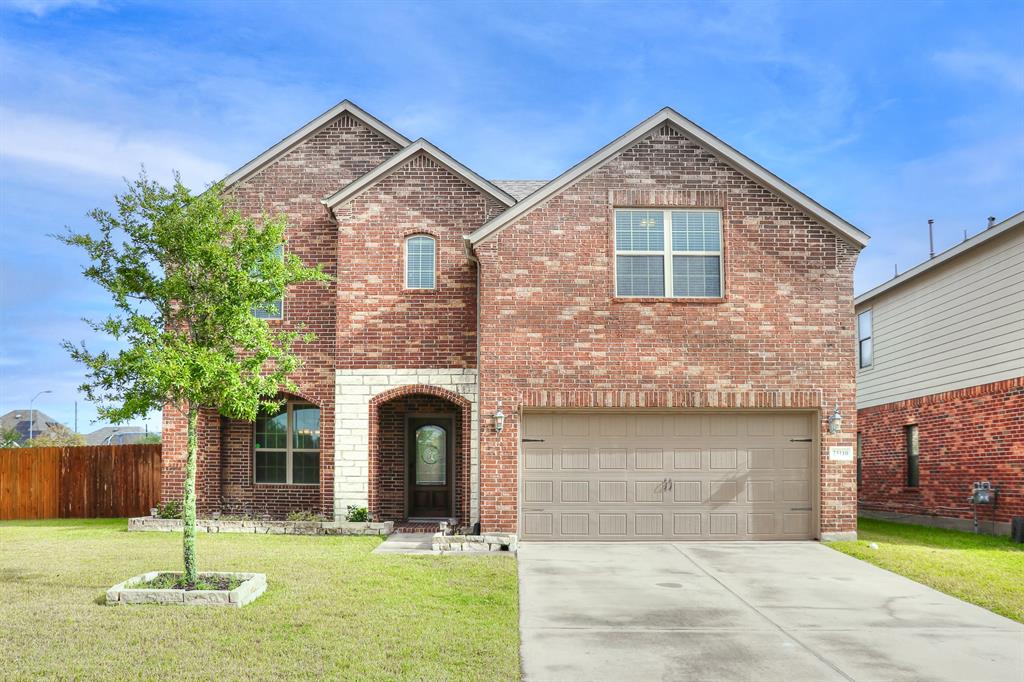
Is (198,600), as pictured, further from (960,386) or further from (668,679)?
(960,386)

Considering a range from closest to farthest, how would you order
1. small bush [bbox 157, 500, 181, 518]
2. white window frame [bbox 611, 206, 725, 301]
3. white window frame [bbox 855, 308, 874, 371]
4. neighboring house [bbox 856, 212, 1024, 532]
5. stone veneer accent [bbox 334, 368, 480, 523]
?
white window frame [bbox 611, 206, 725, 301] < neighboring house [bbox 856, 212, 1024, 532] < stone veneer accent [bbox 334, 368, 480, 523] < small bush [bbox 157, 500, 181, 518] < white window frame [bbox 855, 308, 874, 371]

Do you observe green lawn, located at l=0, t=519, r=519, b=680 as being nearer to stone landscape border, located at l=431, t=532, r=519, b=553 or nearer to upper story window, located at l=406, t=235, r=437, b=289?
stone landscape border, located at l=431, t=532, r=519, b=553

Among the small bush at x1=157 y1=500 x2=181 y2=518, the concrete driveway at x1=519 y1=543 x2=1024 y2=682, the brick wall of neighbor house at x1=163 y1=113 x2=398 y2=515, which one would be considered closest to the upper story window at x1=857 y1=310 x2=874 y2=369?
the concrete driveway at x1=519 y1=543 x2=1024 y2=682

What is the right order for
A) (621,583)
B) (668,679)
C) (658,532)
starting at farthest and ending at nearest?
1. (658,532)
2. (621,583)
3. (668,679)

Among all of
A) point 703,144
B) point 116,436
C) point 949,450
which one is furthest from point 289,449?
point 116,436

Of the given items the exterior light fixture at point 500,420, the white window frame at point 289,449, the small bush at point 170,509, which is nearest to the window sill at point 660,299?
the exterior light fixture at point 500,420

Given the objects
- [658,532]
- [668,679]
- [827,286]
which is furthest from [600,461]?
[668,679]

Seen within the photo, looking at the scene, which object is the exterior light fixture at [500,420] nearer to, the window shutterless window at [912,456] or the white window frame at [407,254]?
the white window frame at [407,254]

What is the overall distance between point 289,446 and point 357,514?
→ 2.65 m

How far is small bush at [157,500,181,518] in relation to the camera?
704 inches

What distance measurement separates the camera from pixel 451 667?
7555 millimetres

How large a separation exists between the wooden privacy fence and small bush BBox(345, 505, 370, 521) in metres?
7.19

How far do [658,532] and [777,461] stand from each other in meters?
2.44

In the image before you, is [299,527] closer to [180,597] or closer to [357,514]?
[357,514]
